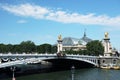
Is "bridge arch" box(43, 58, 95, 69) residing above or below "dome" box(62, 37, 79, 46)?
below

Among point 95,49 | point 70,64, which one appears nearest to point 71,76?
point 70,64

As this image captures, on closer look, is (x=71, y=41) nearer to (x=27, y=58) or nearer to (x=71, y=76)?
(x=71, y=76)

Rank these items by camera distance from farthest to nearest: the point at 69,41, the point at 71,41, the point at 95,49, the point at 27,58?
the point at 71,41
the point at 69,41
the point at 95,49
the point at 27,58

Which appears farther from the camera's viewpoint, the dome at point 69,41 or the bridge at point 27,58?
the dome at point 69,41

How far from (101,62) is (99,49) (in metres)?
18.8

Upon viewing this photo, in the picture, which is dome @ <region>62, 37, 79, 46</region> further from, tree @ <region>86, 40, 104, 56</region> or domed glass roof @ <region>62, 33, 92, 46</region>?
tree @ <region>86, 40, 104, 56</region>

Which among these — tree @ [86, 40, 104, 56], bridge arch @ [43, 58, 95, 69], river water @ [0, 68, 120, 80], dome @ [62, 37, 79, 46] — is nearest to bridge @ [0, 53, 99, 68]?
bridge arch @ [43, 58, 95, 69]

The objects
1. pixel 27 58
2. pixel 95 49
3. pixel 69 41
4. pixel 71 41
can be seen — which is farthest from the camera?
pixel 71 41

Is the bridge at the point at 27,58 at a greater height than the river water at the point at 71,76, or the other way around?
the bridge at the point at 27,58

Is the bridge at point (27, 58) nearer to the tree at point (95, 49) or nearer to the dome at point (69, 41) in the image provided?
the tree at point (95, 49)

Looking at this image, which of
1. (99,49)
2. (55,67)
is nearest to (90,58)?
(55,67)

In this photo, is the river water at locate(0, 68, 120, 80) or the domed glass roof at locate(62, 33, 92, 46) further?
the domed glass roof at locate(62, 33, 92, 46)

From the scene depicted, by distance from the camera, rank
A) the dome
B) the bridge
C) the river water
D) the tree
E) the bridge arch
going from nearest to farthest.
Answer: the bridge < the river water < the bridge arch < the tree < the dome

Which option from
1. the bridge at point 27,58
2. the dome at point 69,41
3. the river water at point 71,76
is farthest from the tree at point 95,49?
the dome at point 69,41
